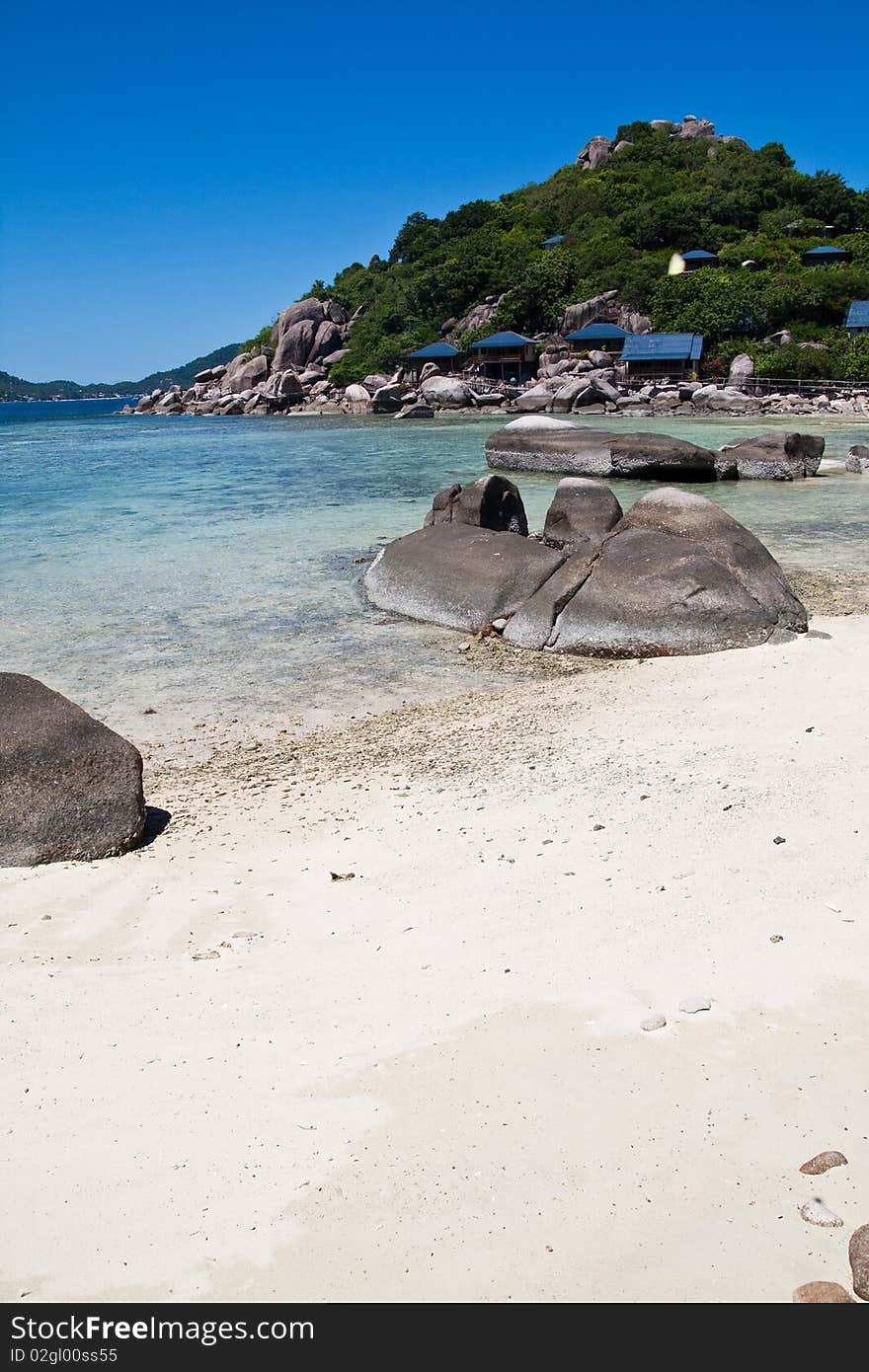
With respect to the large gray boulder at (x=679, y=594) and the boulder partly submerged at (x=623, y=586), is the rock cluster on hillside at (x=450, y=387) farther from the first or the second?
the large gray boulder at (x=679, y=594)

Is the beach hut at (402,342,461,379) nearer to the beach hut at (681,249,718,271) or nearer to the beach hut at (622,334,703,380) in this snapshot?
the beach hut at (622,334,703,380)

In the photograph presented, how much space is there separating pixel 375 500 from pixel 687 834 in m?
15.6

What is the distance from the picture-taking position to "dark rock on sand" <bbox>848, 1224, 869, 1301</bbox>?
2176mm

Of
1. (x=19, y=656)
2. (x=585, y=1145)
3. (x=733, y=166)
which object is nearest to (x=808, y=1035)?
(x=585, y=1145)

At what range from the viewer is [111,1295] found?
228 centimetres

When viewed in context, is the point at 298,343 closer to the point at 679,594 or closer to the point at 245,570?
the point at 245,570

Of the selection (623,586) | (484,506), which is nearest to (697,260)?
(484,506)

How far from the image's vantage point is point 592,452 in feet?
73.8

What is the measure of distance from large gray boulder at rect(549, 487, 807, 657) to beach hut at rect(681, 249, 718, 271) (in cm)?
6210

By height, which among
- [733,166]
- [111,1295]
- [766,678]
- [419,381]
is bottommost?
[111,1295]

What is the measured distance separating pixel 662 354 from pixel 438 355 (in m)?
17.5

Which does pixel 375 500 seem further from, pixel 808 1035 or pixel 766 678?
pixel 808 1035

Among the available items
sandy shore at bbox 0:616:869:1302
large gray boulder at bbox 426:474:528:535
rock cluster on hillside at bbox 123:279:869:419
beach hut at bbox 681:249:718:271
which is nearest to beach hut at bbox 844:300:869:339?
rock cluster on hillside at bbox 123:279:869:419

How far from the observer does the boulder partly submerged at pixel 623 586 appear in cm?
802
